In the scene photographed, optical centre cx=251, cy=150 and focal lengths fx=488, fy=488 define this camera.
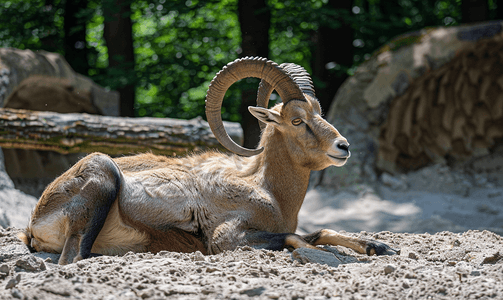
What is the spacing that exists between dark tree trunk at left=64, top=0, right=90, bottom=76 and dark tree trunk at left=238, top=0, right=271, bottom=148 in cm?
679

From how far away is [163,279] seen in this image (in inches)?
124

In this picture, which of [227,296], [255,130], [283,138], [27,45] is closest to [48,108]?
[255,130]

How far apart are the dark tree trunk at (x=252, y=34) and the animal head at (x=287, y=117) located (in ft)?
20.0

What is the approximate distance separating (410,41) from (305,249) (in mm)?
7404

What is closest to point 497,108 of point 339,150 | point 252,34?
point 252,34

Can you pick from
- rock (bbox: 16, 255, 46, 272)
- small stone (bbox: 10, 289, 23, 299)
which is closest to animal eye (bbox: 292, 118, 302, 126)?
Answer: rock (bbox: 16, 255, 46, 272)

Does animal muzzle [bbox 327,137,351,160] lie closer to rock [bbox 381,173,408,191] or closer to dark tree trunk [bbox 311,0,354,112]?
rock [bbox 381,173,408,191]

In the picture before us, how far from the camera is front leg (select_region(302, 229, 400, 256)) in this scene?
4.32 meters

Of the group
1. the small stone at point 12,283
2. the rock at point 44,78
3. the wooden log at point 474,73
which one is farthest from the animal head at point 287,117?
the wooden log at point 474,73

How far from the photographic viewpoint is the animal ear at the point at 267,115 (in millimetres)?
4953

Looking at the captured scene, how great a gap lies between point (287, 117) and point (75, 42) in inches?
526

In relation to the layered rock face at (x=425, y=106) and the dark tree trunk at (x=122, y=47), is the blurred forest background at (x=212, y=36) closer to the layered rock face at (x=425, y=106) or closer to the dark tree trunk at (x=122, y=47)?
the dark tree trunk at (x=122, y=47)

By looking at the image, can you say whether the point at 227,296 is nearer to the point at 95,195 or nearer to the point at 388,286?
the point at 388,286

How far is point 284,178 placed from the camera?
4977 mm
